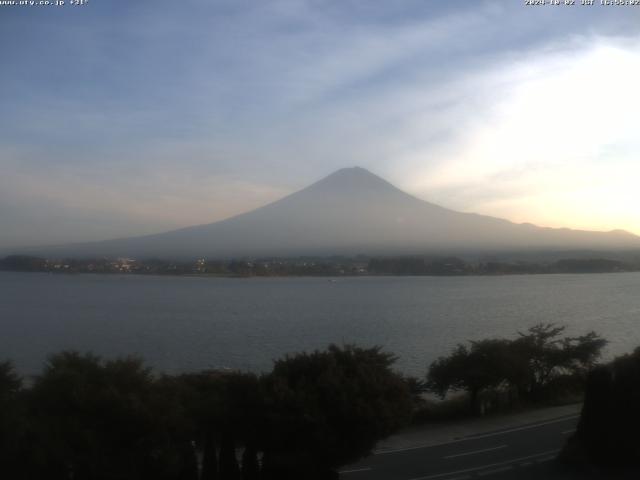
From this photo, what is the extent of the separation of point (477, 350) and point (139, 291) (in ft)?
108

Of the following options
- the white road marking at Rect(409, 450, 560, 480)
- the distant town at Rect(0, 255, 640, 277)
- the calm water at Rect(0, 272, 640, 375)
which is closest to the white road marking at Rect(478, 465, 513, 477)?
the white road marking at Rect(409, 450, 560, 480)

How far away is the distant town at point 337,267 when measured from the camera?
159 ft

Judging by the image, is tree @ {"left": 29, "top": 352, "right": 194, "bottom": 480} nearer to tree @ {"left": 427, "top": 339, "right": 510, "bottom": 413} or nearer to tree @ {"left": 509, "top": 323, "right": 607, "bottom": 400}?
tree @ {"left": 427, "top": 339, "right": 510, "bottom": 413}

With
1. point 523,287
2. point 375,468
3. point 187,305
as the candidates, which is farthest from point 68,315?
point 523,287

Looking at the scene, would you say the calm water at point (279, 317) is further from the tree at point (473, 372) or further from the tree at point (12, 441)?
the tree at point (12, 441)

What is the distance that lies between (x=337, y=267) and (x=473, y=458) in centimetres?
4433

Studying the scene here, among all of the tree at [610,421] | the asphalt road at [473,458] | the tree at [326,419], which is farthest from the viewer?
the asphalt road at [473,458]

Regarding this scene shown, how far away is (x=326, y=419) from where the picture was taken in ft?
18.6

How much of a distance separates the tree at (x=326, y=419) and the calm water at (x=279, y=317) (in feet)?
26.8

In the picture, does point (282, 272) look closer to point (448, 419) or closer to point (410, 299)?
point (410, 299)

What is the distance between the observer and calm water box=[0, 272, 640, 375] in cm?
1725

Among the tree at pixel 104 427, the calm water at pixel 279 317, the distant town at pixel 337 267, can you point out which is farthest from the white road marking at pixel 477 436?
the distant town at pixel 337 267

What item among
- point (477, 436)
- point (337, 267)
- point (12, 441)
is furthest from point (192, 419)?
point (337, 267)

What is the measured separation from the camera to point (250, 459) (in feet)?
19.2
